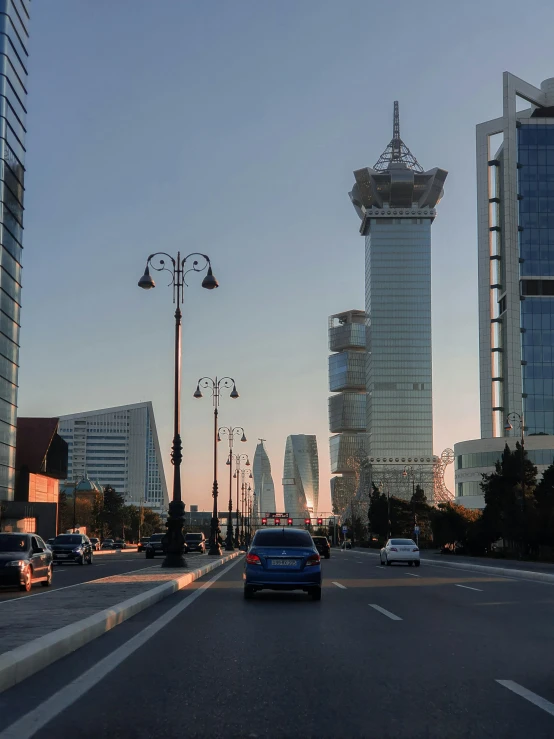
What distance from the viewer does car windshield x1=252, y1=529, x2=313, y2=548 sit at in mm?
19078

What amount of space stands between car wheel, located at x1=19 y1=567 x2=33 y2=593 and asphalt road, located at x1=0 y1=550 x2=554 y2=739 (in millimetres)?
8728

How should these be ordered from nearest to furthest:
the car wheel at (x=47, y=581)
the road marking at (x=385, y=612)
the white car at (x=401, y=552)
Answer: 1. the road marking at (x=385, y=612)
2. the car wheel at (x=47, y=581)
3. the white car at (x=401, y=552)

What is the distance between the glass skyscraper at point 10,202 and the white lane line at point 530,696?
70186 mm

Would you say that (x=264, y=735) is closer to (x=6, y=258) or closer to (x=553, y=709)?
(x=553, y=709)

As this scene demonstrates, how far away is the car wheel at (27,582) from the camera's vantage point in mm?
23047

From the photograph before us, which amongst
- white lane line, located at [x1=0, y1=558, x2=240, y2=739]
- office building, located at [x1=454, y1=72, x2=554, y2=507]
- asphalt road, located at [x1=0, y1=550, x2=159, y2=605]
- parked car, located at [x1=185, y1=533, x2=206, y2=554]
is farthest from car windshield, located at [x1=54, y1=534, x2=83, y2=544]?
office building, located at [x1=454, y1=72, x2=554, y2=507]

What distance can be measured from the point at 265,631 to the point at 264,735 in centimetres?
657

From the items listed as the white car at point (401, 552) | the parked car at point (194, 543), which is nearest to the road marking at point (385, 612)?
the white car at point (401, 552)

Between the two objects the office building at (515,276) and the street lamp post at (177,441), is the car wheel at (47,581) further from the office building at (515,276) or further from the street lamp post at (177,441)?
the office building at (515,276)

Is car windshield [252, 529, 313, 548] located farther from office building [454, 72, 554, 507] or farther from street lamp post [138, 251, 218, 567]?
office building [454, 72, 554, 507]

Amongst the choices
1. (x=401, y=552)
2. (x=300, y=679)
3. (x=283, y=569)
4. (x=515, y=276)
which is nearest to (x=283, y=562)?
(x=283, y=569)

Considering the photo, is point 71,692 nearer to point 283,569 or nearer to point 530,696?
point 530,696

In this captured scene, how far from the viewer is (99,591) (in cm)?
1919

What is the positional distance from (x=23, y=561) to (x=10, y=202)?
57.6 meters
